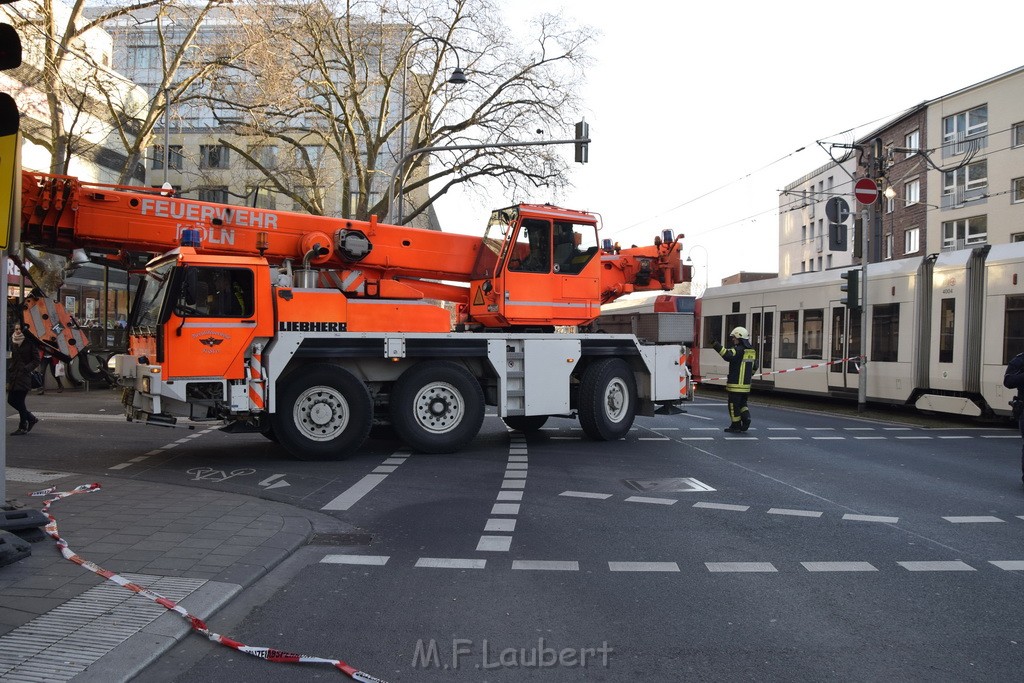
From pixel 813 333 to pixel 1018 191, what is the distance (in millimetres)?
22487

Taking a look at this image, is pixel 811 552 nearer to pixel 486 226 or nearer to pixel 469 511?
pixel 469 511

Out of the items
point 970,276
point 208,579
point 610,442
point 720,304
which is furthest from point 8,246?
point 720,304

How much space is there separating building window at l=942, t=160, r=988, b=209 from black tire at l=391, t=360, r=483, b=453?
1365 inches

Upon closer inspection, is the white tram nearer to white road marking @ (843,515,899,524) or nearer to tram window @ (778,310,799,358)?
tram window @ (778,310,799,358)

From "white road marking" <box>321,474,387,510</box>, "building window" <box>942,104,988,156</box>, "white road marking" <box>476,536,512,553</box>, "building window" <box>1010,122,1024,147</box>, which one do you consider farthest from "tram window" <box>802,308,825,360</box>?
"building window" <box>942,104,988,156</box>

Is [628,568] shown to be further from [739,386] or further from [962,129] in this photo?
[962,129]

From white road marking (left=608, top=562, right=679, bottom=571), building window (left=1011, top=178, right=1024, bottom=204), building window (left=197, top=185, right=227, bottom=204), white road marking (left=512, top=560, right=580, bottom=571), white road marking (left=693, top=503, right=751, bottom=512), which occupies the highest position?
building window (left=1011, top=178, right=1024, bottom=204)

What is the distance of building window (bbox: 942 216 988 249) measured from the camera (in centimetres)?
3862

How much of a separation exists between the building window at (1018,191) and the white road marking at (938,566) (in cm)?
3633

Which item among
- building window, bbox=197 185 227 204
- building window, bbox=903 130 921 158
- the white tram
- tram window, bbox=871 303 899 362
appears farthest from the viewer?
building window, bbox=903 130 921 158

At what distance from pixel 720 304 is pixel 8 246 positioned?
21.1 metres

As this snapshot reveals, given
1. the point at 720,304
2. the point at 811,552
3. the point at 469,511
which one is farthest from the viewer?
the point at 720,304

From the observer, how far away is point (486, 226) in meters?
12.7

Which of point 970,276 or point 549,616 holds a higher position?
point 970,276
